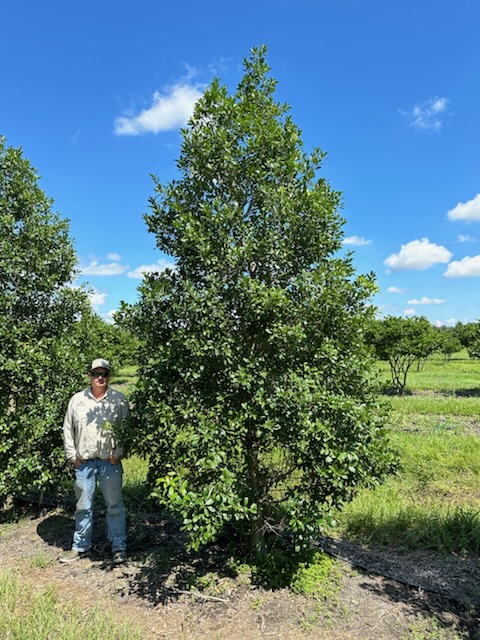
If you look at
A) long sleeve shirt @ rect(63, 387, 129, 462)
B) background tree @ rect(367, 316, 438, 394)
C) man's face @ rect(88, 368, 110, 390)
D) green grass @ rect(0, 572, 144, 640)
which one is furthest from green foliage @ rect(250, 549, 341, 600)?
background tree @ rect(367, 316, 438, 394)

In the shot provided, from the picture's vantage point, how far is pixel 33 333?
5828mm

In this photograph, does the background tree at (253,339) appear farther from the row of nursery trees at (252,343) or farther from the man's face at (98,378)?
the man's face at (98,378)

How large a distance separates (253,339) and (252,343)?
1.7 inches

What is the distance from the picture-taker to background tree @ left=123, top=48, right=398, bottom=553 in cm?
365

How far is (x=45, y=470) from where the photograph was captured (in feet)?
17.6

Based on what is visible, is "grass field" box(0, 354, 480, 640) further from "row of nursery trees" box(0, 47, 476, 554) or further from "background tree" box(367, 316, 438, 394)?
"background tree" box(367, 316, 438, 394)

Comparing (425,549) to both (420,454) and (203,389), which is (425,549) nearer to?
(203,389)

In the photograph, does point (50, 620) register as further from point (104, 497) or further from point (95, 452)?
point (95, 452)

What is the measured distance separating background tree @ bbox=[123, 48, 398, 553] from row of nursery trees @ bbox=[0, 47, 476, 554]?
14 mm

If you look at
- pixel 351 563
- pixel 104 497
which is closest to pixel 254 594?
pixel 351 563

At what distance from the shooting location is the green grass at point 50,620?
3.36 metres

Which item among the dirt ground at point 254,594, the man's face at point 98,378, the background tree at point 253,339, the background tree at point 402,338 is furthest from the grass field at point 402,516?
the background tree at point 402,338

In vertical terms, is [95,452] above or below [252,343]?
below

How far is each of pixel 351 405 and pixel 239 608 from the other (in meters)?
2.01
